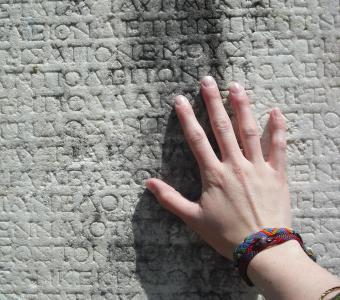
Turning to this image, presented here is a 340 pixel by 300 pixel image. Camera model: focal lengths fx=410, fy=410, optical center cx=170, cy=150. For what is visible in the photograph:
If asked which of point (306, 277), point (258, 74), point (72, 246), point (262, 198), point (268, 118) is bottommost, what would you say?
point (72, 246)

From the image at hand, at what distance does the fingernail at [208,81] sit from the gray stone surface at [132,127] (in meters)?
0.05

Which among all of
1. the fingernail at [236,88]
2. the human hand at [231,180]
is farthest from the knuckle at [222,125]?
the fingernail at [236,88]

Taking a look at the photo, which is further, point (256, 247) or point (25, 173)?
point (25, 173)

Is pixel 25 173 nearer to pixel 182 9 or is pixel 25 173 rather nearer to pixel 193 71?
pixel 193 71

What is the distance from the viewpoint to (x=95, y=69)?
4.67 feet

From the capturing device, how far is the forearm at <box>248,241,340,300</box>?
39.4 inches

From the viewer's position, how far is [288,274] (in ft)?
3.49

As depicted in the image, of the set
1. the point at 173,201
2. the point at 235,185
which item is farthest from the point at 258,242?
the point at 173,201

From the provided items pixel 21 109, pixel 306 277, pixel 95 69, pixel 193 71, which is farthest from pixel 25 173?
A: pixel 306 277

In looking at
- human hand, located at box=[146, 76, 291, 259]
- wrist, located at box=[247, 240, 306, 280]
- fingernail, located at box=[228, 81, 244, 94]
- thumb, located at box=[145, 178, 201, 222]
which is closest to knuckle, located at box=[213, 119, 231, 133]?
human hand, located at box=[146, 76, 291, 259]

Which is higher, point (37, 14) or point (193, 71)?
point (37, 14)

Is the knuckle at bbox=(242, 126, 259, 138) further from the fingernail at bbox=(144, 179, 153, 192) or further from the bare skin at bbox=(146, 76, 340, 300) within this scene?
the fingernail at bbox=(144, 179, 153, 192)

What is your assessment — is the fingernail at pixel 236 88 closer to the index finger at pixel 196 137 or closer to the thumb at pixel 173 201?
the index finger at pixel 196 137

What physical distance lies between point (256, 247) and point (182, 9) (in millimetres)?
815
